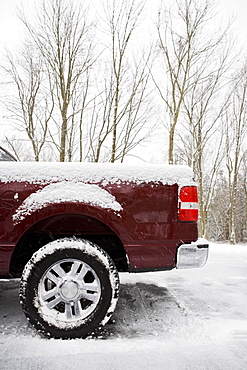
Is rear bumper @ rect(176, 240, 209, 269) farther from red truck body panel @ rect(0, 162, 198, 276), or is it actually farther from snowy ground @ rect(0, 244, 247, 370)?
snowy ground @ rect(0, 244, 247, 370)

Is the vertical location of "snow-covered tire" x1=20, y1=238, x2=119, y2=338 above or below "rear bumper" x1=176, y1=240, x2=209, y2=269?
below

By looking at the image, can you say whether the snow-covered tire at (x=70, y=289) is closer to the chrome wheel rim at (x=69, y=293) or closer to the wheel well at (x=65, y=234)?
the chrome wheel rim at (x=69, y=293)

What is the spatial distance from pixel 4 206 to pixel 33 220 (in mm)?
280

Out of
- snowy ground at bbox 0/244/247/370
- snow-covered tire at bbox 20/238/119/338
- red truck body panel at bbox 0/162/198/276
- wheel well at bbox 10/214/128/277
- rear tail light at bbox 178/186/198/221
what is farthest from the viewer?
wheel well at bbox 10/214/128/277

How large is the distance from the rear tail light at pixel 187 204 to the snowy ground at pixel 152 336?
977 mm

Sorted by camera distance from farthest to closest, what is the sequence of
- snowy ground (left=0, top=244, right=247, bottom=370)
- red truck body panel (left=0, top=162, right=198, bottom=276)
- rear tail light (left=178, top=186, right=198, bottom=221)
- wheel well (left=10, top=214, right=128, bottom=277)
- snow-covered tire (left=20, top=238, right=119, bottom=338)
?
wheel well (left=10, top=214, right=128, bottom=277) < rear tail light (left=178, top=186, right=198, bottom=221) < red truck body panel (left=0, top=162, right=198, bottom=276) < snow-covered tire (left=20, top=238, right=119, bottom=338) < snowy ground (left=0, top=244, right=247, bottom=370)

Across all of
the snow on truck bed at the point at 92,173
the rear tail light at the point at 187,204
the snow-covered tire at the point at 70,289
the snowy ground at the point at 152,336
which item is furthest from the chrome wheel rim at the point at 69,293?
the rear tail light at the point at 187,204

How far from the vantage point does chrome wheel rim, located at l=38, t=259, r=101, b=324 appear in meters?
2.14

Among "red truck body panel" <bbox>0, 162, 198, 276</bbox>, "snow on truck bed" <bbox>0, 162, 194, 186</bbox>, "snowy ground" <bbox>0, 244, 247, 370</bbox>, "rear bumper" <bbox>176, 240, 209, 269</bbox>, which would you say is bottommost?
"snowy ground" <bbox>0, 244, 247, 370</bbox>

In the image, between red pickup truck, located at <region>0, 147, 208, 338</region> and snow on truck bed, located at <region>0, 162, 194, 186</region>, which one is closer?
red pickup truck, located at <region>0, 147, 208, 338</region>

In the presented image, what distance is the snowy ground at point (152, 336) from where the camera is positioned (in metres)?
1.75

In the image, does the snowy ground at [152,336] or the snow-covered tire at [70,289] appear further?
the snow-covered tire at [70,289]

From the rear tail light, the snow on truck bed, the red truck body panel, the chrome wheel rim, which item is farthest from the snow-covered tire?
the rear tail light

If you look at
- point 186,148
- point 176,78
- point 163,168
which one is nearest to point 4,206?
point 163,168
